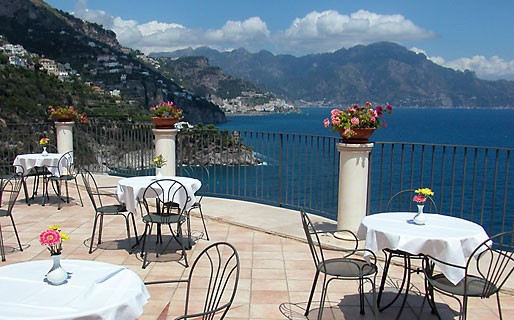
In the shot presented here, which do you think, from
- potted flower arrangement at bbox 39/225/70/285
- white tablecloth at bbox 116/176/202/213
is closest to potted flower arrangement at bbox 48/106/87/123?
white tablecloth at bbox 116/176/202/213

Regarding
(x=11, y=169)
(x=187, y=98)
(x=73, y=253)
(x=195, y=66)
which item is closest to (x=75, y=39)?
(x=187, y=98)

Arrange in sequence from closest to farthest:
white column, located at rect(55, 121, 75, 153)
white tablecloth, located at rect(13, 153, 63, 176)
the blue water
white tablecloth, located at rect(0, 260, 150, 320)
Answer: white tablecloth, located at rect(0, 260, 150, 320)
white tablecloth, located at rect(13, 153, 63, 176)
white column, located at rect(55, 121, 75, 153)
the blue water

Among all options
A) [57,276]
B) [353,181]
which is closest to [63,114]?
[353,181]

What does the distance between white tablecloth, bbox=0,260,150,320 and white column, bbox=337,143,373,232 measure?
3507mm

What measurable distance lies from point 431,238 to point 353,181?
2.24 meters

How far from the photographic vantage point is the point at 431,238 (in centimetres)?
327

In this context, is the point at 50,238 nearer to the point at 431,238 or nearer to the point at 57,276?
the point at 57,276

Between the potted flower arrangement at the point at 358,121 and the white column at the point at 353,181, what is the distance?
0.12 meters

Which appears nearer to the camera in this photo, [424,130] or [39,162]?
[39,162]

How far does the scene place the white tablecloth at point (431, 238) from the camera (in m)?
3.24

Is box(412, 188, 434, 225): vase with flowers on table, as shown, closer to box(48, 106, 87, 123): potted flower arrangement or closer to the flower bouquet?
the flower bouquet

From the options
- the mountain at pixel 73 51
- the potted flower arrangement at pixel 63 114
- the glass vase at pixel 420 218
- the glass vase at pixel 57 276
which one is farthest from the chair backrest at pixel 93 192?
the mountain at pixel 73 51

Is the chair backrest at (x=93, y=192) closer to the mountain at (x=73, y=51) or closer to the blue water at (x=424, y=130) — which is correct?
the blue water at (x=424, y=130)

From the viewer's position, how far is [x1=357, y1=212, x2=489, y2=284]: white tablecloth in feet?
10.6
